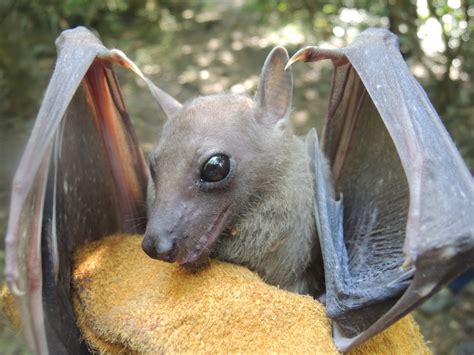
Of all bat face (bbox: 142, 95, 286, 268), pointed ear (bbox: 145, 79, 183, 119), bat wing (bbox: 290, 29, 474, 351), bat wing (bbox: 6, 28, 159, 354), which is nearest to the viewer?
bat wing (bbox: 290, 29, 474, 351)

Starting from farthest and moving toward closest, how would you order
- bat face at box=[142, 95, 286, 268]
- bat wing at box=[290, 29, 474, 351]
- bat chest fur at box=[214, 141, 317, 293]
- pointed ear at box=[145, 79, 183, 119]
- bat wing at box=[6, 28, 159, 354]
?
1. pointed ear at box=[145, 79, 183, 119]
2. bat chest fur at box=[214, 141, 317, 293]
3. bat face at box=[142, 95, 286, 268]
4. bat wing at box=[6, 28, 159, 354]
5. bat wing at box=[290, 29, 474, 351]

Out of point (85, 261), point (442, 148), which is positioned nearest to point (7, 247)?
point (85, 261)

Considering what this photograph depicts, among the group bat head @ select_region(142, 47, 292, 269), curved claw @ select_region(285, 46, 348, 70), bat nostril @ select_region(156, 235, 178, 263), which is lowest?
bat nostril @ select_region(156, 235, 178, 263)

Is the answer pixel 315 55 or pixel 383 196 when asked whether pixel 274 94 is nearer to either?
pixel 315 55

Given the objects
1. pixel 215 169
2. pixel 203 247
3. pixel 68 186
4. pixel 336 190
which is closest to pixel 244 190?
pixel 215 169

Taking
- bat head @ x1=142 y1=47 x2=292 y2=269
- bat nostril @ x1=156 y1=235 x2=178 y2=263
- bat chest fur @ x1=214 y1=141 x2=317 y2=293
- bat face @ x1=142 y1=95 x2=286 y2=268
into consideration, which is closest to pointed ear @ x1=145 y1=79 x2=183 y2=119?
bat head @ x1=142 y1=47 x2=292 y2=269

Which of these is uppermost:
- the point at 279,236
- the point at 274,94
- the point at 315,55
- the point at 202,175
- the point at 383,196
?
the point at 315,55

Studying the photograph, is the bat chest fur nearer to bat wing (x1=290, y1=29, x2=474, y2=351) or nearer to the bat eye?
bat wing (x1=290, y1=29, x2=474, y2=351)
